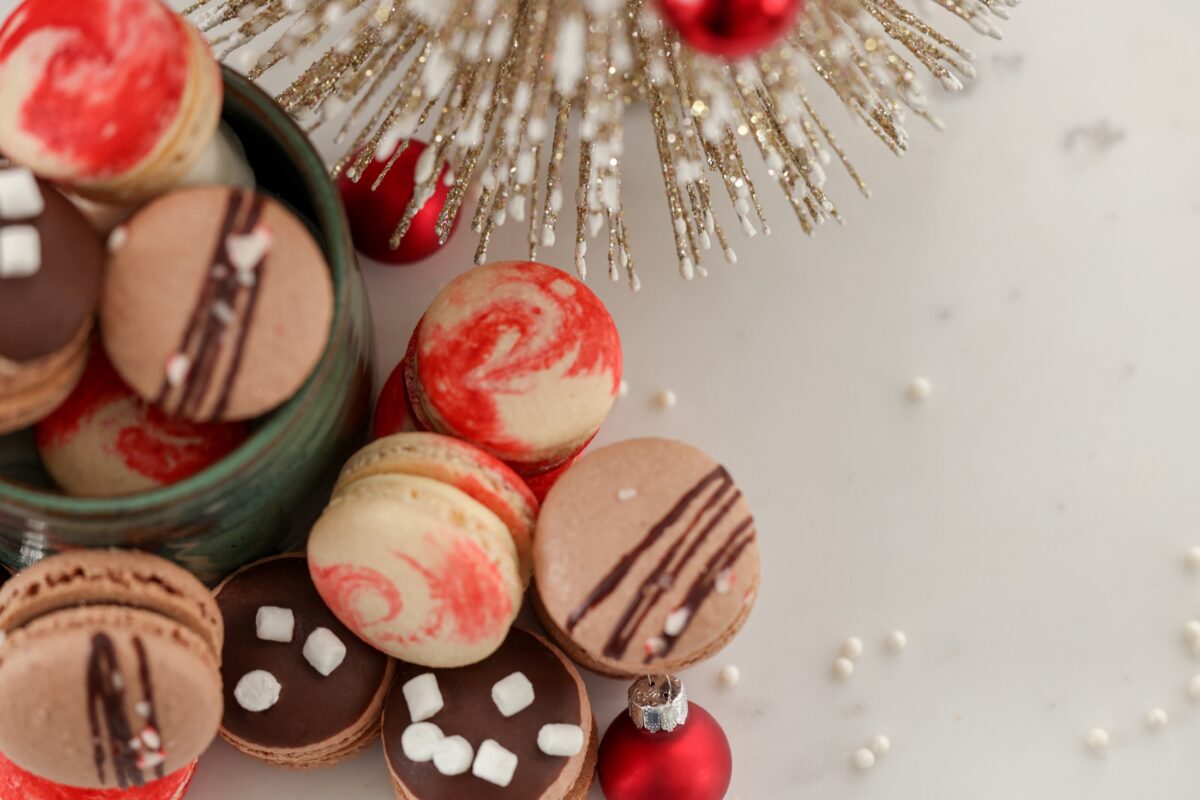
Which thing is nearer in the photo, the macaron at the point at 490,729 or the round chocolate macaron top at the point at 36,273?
the round chocolate macaron top at the point at 36,273

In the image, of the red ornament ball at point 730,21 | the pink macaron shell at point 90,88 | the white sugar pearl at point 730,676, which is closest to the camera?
the red ornament ball at point 730,21

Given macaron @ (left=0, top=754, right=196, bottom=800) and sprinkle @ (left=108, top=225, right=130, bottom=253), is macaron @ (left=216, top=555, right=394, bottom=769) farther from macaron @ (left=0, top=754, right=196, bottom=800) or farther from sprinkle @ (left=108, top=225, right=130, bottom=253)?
sprinkle @ (left=108, top=225, right=130, bottom=253)

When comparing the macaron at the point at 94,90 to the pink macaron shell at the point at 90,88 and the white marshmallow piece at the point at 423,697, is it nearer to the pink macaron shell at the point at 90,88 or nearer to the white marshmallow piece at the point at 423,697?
the pink macaron shell at the point at 90,88

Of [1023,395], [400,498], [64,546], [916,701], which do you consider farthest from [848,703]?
[64,546]

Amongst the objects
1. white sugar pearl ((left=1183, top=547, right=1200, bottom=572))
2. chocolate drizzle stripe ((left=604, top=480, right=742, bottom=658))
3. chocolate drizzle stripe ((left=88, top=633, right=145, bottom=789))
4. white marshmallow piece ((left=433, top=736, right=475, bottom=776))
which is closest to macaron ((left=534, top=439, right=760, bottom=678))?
chocolate drizzle stripe ((left=604, top=480, right=742, bottom=658))

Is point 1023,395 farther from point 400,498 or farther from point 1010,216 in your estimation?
point 400,498

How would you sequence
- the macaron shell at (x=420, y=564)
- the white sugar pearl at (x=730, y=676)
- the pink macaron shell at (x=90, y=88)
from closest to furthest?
the pink macaron shell at (x=90, y=88) → the macaron shell at (x=420, y=564) → the white sugar pearl at (x=730, y=676)

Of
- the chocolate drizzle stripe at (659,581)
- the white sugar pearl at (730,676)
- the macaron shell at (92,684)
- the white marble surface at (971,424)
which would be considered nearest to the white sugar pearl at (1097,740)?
the white marble surface at (971,424)
